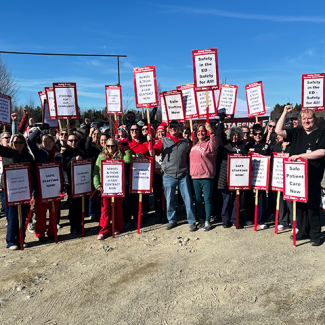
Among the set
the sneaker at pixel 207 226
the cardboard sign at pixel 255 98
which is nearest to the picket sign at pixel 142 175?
the sneaker at pixel 207 226

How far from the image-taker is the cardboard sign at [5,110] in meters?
6.58

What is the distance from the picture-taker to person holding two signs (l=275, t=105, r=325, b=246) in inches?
185

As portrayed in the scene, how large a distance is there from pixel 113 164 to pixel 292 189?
130 inches

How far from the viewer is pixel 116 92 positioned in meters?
8.66

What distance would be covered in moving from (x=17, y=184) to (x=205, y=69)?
4.30 meters

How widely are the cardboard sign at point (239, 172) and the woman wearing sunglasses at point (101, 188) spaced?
6.69 ft

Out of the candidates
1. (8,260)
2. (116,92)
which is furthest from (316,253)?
(116,92)

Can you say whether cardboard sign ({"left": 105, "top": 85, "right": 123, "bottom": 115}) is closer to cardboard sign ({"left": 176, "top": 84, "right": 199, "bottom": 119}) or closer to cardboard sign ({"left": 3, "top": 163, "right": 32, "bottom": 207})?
cardboard sign ({"left": 176, "top": 84, "right": 199, "bottom": 119})

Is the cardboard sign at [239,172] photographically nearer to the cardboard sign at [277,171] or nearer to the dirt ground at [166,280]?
the cardboard sign at [277,171]

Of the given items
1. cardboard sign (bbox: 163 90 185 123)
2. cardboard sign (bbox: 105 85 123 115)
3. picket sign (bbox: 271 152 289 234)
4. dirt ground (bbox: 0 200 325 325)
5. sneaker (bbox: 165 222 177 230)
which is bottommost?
dirt ground (bbox: 0 200 325 325)

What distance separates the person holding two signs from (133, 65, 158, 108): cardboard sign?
279cm

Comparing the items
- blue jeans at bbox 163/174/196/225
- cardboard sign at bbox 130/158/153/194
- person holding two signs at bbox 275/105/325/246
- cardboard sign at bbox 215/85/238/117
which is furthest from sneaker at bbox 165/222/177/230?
cardboard sign at bbox 215/85/238/117

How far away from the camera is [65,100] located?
719cm

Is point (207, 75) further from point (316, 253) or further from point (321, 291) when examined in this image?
point (321, 291)
